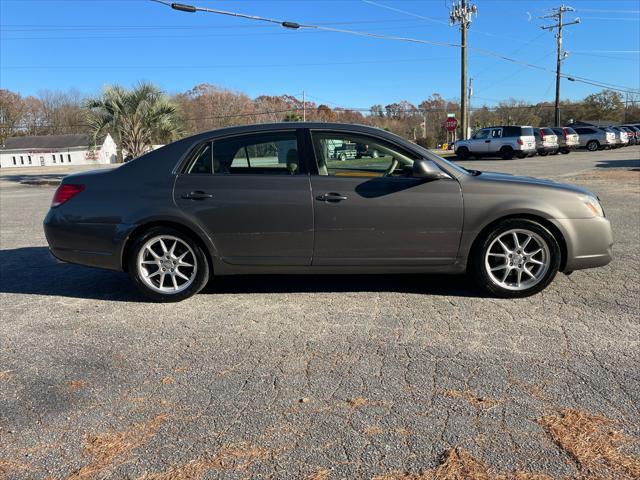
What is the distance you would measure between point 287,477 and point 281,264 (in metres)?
2.52

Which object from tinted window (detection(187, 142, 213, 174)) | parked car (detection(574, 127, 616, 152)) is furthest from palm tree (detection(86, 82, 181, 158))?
parked car (detection(574, 127, 616, 152))

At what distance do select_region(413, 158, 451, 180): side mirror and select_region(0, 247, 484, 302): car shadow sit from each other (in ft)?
3.81

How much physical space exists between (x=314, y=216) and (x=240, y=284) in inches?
53.6

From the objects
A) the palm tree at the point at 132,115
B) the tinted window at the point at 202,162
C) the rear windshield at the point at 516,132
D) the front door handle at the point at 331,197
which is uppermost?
the palm tree at the point at 132,115

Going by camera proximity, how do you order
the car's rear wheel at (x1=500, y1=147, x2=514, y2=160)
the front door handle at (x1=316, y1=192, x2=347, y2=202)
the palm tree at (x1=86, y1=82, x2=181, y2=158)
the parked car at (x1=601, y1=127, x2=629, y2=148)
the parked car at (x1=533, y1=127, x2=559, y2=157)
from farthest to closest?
the parked car at (x1=601, y1=127, x2=629, y2=148), the parked car at (x1=533, y1=127, x2=559, y2=157), the car's rear wheel at (x1=500, y1=147, x2=514, y2=160), the palm tree at (x1=86, y1=82, x2=181, y2=158), the front door handle at (x1=316, y1=192, x2=347, y2=202)

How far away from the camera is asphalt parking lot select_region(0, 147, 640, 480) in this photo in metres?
2.44

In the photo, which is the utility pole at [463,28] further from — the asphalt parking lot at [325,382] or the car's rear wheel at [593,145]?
the asphalt parking lot at [325,382]

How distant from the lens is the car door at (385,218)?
14.8ft

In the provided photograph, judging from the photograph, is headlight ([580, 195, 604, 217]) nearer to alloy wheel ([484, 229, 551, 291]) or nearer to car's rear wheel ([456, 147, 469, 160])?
alloy wheel ([484, 229, 551, 291])

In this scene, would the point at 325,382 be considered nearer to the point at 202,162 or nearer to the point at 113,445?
the point at 113,445

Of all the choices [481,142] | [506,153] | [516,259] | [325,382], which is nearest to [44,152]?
→ [481,142]

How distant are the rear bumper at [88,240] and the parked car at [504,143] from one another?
90.9 feet

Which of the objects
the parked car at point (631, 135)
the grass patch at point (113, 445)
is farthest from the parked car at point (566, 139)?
the grass patch at point (113, 445)

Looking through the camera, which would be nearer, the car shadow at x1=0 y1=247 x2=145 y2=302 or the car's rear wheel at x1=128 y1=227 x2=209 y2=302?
the car's rear wheel at x1=128 y1=227 x2=209 y2=302
